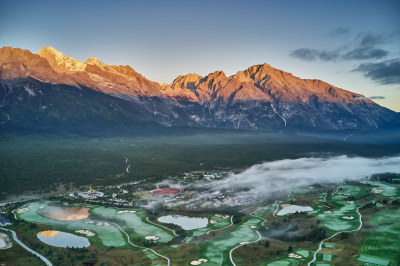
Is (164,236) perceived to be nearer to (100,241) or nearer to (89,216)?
(100,241)

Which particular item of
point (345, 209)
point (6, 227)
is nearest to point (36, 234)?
point (6, 227)

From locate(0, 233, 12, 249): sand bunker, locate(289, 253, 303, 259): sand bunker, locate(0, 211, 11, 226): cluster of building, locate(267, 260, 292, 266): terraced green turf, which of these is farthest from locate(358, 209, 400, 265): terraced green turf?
locate(0, 211, 11, 226): cluster of building

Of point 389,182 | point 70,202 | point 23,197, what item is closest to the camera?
point 70,202

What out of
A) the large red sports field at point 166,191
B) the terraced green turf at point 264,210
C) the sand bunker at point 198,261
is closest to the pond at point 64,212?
the large red sports field at point 166,191

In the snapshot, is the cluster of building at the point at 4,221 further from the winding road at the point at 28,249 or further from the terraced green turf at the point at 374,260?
the terraced green turf at the point at 374,260

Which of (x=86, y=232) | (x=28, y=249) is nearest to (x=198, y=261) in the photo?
(x=86, y=232)

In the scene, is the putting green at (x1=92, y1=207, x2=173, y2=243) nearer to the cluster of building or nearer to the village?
the village
